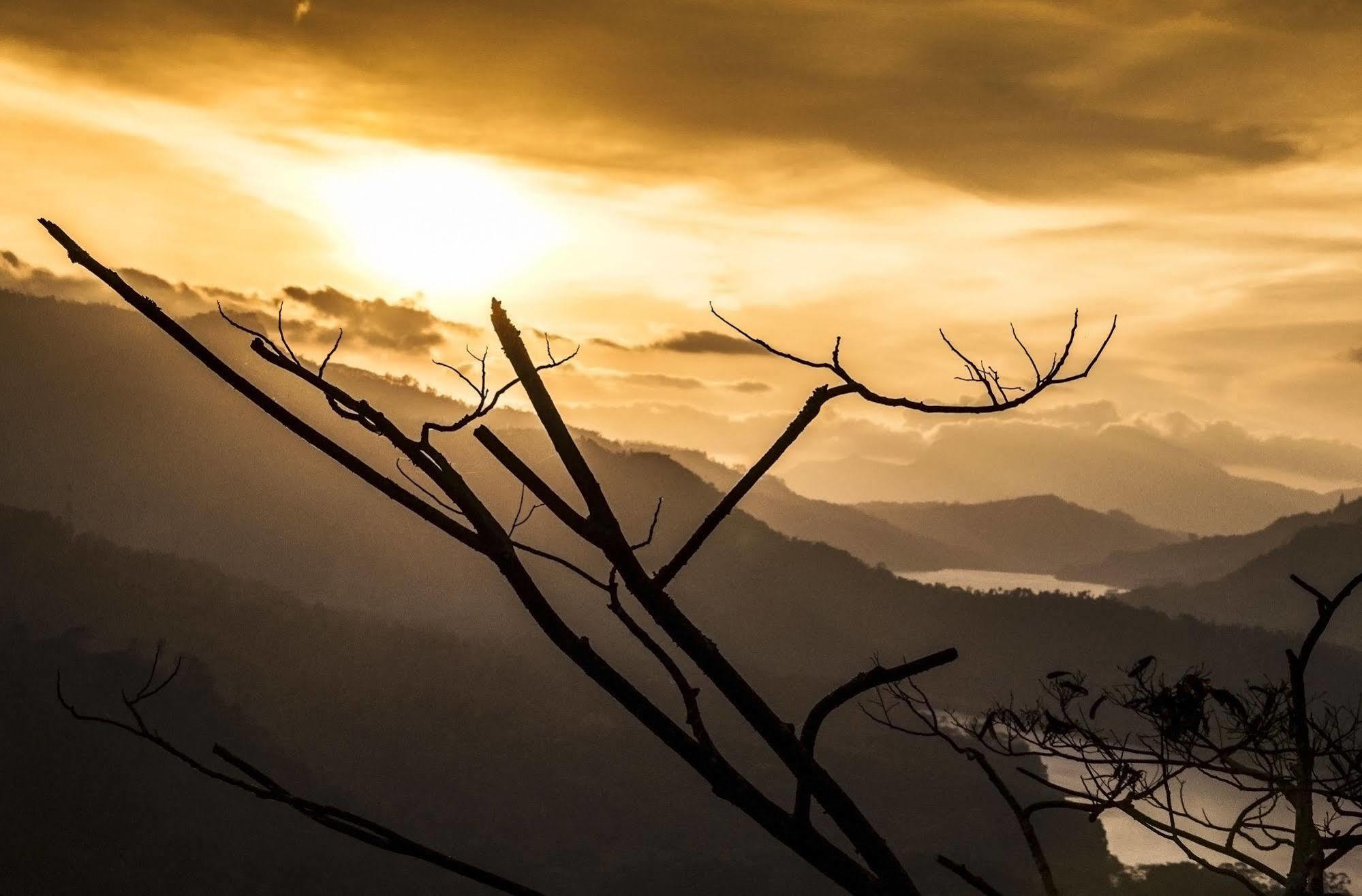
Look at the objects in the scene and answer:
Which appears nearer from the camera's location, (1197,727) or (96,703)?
(1197,727)

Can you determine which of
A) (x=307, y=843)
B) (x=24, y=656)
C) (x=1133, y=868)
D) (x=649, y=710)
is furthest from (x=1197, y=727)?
(x=24, y=656)

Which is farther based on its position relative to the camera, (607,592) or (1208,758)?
(1208,758)

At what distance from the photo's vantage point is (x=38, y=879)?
15325 cm

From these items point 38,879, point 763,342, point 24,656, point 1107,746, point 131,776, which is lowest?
point 38,879

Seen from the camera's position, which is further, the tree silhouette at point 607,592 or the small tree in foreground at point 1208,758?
the small tree in foreground at point 1208,758

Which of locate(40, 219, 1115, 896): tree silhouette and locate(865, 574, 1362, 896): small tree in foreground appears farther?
locate(865, 574, 1362, 896): small tree in foreground

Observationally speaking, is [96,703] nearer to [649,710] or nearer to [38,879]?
[38,879]

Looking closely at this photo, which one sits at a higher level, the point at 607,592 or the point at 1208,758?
the point at 1208,758

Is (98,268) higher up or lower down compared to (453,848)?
higher up

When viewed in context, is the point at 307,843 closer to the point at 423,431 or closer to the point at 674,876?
the point at 674,876

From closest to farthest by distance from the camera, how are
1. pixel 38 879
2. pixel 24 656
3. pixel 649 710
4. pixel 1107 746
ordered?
1. pixel 649 710
2. pixel 1107 746
3. pixel 38 879
4. pixel 24 656

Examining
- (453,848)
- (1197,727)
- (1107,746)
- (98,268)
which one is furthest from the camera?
(453,848)

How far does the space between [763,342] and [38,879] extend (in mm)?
187945


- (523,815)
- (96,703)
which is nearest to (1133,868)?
(523,815)
